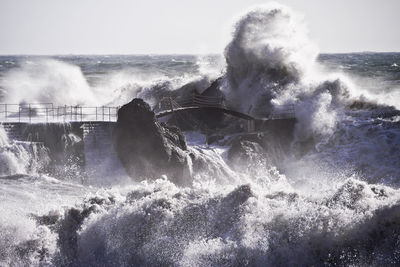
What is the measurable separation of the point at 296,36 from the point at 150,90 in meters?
6.94

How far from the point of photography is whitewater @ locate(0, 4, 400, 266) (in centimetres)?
904

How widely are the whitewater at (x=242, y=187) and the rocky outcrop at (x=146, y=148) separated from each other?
0.44m

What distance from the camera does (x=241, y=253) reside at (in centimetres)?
900

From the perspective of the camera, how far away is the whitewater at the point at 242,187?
356 inches

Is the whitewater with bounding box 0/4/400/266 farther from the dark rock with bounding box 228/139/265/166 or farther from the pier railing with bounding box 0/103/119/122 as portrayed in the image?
the pier railing with bounding box 0/103/119/122

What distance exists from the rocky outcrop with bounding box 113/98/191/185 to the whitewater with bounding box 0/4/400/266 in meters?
0.44

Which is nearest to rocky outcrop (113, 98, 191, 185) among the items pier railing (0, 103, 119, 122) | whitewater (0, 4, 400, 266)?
whitewater (0, 4, 400, 266)

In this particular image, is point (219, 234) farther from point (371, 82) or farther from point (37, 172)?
point (371, 82)

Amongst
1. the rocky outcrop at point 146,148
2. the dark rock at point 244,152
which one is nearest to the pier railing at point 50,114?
the rocky outcrop at point 146,148

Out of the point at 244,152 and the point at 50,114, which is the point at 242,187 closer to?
the point at 244,152

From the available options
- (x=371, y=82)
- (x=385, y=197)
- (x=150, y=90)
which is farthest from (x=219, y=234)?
(x=371, y=82)

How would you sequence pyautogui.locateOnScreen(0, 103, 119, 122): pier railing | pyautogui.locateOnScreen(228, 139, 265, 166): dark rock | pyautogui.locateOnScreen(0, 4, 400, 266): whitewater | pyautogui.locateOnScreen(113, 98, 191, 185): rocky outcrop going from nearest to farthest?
pyautogui.locateOnScreen(0, 4, 400, 266): whitewater < pyautogui.locateOnScreen(113, 98, 191, 185): rocky outcrop < pyautogui.locateOnScreen(228, 139, 265, 166): dark rock < pyautogui.locateOnScreen(0, 103, 119, 122): pier railing

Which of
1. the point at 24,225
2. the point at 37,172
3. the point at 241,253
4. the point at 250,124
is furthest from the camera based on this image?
the point at 250,124

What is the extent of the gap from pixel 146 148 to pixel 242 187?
23.5 ft
